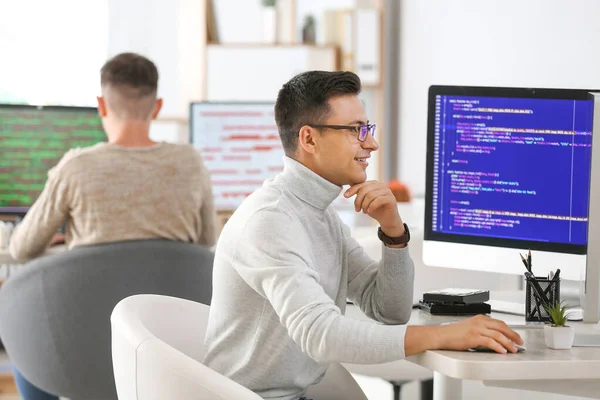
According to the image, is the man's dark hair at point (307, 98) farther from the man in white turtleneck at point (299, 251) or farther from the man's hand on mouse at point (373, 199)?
the man's hand on mouse at point (373, 199)

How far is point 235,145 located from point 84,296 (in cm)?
178

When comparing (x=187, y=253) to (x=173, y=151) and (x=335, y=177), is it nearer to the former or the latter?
(x=173, y=151)

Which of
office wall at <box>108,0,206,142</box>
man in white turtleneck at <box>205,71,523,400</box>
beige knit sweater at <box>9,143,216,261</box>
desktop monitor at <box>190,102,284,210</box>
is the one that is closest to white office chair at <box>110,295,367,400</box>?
man in white turtleneck at <box>205,71,523,400</box>

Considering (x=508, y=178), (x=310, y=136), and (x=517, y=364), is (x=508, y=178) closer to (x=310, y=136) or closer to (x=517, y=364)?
(x=310, y=136)

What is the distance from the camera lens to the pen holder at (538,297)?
1891 millimetres

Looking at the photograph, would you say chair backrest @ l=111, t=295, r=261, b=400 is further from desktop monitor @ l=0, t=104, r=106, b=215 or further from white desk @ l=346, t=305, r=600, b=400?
desktop monitor @ l=0, t=104, r=106, b=215

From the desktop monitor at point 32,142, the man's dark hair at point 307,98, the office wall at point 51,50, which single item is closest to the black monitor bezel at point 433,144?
the man's dark hair at point 307,98

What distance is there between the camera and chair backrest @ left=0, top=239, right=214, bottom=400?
261 centimetres

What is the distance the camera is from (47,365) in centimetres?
272

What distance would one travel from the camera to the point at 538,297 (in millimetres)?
1890

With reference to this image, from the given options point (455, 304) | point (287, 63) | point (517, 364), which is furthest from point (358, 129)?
point (287, 63)

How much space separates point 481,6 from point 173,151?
6.01 feet

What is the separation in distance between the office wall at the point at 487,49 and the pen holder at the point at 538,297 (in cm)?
118

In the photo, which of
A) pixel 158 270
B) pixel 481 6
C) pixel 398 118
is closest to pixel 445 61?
pixel 481 6
